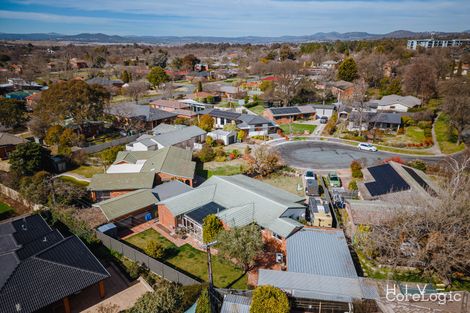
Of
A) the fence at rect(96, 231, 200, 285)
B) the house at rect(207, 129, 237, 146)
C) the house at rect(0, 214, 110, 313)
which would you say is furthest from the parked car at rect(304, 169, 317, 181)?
the house at rect(0, 214, 110, 313)

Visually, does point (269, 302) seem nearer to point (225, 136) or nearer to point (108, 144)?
point (225, 136)

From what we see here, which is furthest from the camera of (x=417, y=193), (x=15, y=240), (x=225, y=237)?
(x=417, y=193)

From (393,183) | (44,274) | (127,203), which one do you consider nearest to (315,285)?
(44,274)

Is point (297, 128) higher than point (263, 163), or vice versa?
point (297, 128)

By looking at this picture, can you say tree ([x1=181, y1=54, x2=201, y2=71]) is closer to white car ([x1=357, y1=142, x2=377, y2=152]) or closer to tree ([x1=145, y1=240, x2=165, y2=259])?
white car ([x1=357, y1=142, x2=377, y2=152])

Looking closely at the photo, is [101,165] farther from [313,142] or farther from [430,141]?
[430,141]

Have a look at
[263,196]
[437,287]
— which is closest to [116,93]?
[263,196]
